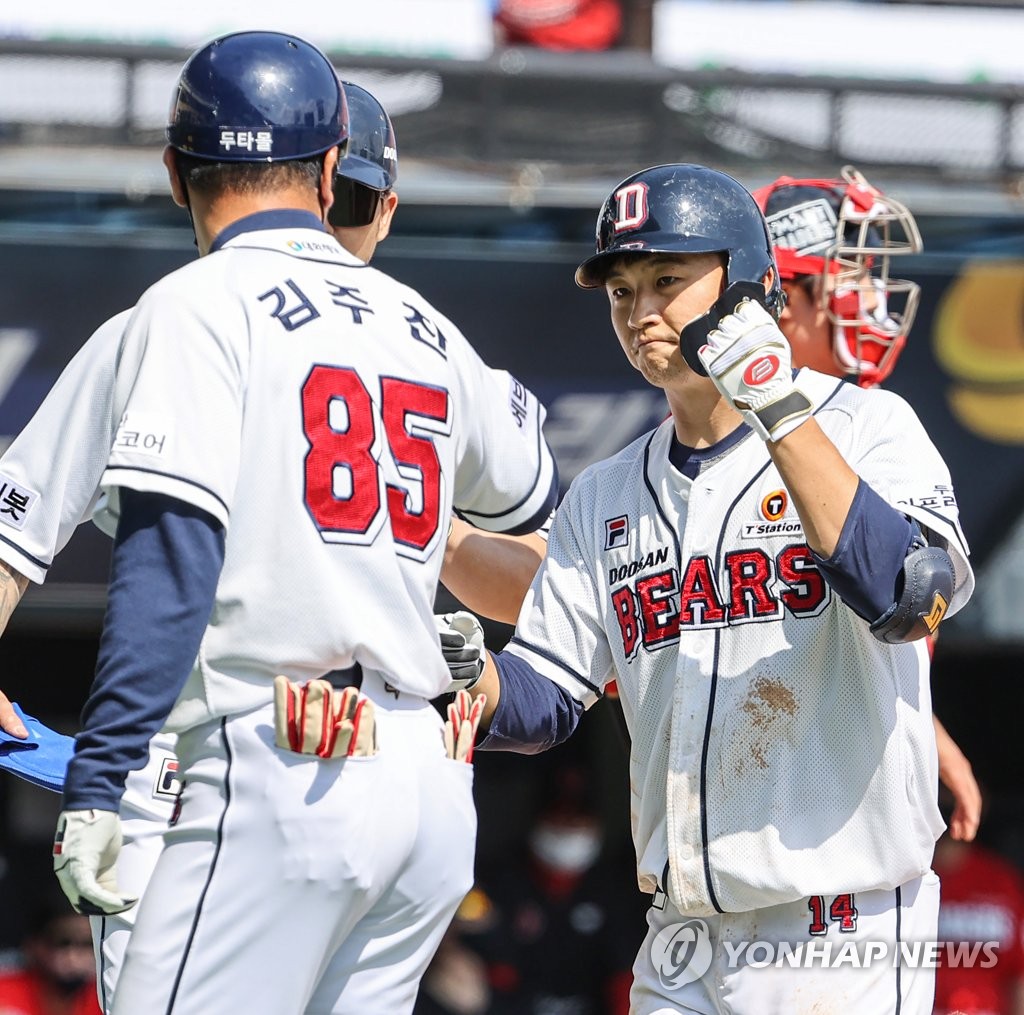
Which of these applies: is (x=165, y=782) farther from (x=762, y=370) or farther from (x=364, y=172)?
(x=762, y=370)

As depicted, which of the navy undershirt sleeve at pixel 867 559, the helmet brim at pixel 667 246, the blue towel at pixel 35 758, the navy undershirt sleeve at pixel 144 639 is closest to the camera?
the navy undershirt sleeve at pixel 144 639

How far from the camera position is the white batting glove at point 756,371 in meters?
2.84

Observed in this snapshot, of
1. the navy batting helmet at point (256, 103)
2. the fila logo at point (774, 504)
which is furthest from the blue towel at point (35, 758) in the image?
the fila logo at point (774, 504)

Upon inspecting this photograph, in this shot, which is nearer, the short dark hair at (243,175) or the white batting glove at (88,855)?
the white batting glove at (88,855)

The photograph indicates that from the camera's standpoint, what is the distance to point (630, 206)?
3.29 metres

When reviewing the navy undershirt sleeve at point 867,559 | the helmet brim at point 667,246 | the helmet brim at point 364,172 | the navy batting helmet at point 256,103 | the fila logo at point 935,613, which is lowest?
the fila logo at point 935,613

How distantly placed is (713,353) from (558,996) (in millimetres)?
6112

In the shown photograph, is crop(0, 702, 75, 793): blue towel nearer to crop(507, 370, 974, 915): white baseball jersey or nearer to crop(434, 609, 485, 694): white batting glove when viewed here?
crop(434, 609, 485, 694): white batting glove

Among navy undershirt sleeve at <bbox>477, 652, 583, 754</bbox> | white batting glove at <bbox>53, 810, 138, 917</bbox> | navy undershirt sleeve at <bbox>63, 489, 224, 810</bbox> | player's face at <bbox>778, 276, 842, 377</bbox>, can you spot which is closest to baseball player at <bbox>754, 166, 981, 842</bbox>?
player's face at <bbox>778, 276, 842, 377</bbox>

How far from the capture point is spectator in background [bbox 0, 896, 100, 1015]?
813 cm

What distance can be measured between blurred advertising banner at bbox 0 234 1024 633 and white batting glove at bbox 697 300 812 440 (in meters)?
4.06

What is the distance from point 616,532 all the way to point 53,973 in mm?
5791

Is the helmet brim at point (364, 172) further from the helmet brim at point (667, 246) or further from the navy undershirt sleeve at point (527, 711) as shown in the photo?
the navy undershirt sleeve at point (527, 711)

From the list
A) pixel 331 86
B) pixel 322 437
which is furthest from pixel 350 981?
pixel 331 86
